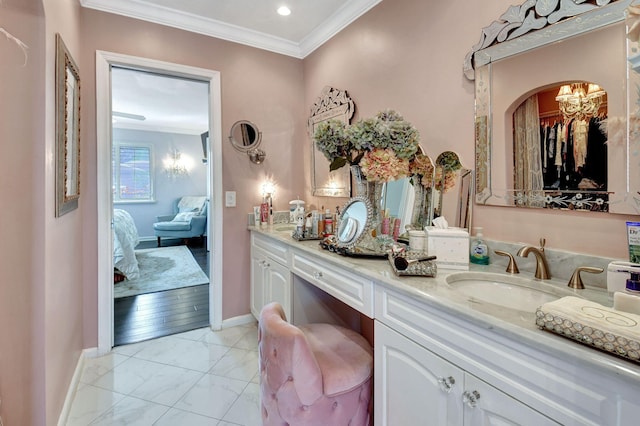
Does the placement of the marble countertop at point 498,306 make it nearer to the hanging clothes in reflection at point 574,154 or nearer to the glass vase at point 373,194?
the glass vase at point 373,194

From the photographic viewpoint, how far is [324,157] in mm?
2693

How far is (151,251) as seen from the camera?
5902 mm

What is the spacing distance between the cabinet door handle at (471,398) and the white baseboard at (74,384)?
1911 mm

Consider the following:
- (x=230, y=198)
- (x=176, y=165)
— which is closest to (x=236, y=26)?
(x=230, y=198)

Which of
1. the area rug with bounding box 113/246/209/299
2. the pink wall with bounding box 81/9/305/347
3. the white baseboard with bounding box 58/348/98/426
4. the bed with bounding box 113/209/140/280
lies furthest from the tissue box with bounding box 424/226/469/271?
the bed with bounding box 113/209/140/280

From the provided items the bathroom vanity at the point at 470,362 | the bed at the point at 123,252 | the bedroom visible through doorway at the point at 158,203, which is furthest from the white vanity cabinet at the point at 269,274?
the bed at the point at 123,252

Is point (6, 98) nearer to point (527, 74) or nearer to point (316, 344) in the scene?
point (316, 344)

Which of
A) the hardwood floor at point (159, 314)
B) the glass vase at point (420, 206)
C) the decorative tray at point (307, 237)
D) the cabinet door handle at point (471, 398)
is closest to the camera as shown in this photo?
the cabinet door handle at point (471, 398)

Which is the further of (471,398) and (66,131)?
(66,131)

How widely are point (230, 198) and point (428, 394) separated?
2139 mm

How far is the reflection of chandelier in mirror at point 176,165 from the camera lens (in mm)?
7309

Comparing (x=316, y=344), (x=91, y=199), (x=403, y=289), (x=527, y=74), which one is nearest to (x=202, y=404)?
(x=316, y=344)

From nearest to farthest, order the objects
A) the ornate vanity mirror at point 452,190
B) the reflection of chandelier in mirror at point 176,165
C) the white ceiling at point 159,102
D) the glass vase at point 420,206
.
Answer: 1. the ornate vanity mirror at point 452,190
2. the glass vase at point 420,206
3. the white ceiling at point 159,102
4. the reflection of chandelier in mirror at point 176,165

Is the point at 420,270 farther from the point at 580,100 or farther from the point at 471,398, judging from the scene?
the point at 580,100
